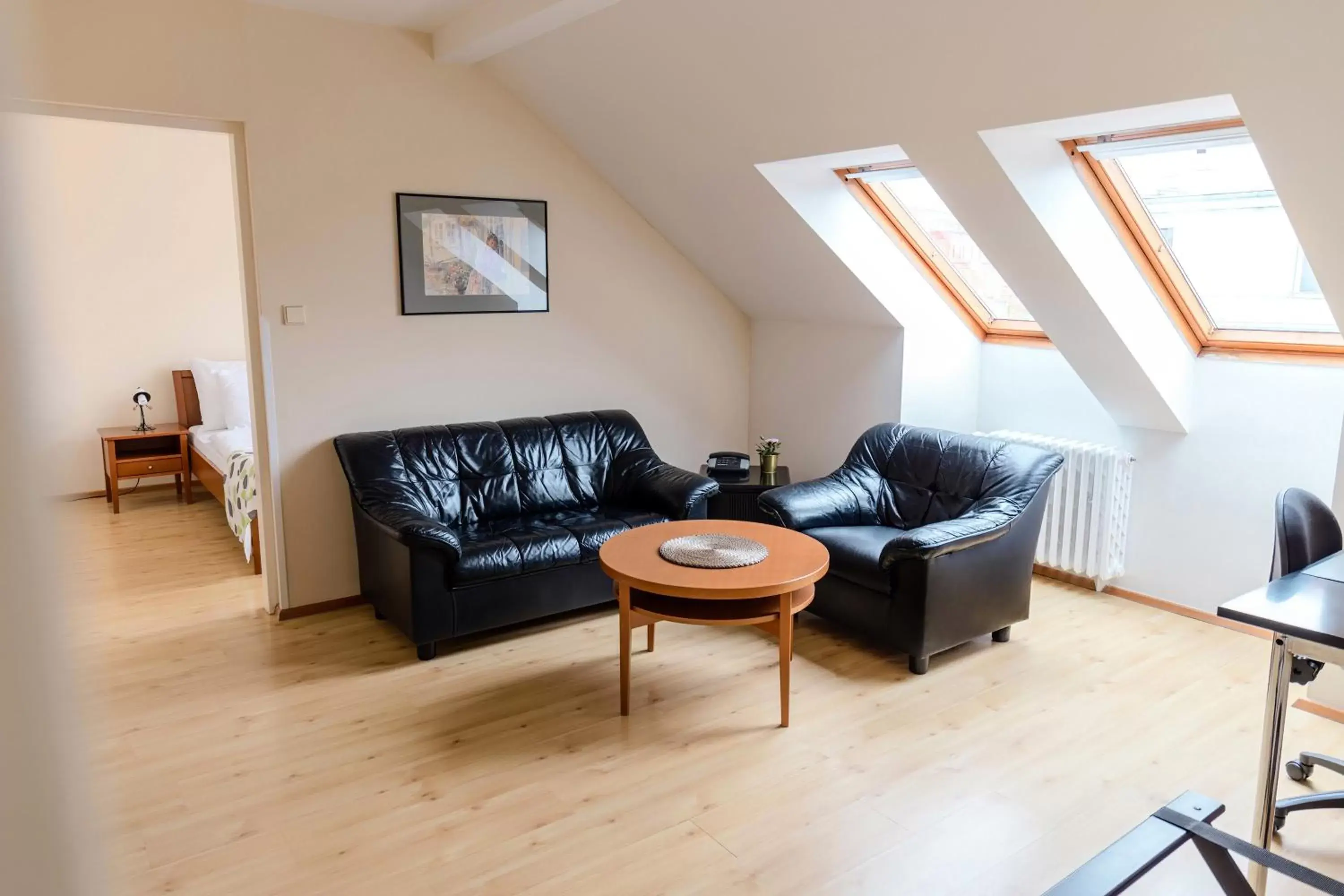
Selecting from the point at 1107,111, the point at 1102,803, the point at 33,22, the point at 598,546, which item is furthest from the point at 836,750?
the point at 33,22

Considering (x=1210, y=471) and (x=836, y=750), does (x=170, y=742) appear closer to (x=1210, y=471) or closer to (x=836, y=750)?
(x=836, y=750)

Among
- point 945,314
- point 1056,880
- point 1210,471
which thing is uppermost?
point 945,314

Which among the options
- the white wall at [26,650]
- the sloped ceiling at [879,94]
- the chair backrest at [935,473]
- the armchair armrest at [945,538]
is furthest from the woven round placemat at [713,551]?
the white wall at [26,650]

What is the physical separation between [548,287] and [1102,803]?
3.48 meters

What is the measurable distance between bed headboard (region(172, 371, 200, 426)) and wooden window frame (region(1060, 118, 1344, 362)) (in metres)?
5.72

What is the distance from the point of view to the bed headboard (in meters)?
6.48

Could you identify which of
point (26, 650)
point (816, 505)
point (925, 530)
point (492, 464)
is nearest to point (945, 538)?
point (925, 530)

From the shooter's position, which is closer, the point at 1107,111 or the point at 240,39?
the point at 1107,111

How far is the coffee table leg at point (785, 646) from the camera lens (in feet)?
10.6

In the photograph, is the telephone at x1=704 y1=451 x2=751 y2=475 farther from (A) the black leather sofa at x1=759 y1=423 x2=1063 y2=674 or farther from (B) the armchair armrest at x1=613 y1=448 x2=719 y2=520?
(A) the black leather sofa at x1=759 y1=423 x2=1063 y2=674

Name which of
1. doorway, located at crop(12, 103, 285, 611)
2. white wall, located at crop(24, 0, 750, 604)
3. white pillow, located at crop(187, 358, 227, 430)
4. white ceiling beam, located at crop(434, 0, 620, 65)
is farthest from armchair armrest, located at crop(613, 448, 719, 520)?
white pillow, located at crop(187, 358, 227, 430)

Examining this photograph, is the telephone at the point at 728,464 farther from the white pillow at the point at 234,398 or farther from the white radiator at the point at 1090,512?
the white pillow at the point at 234,398

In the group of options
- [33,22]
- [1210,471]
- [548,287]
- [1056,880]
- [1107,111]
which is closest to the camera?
[33,22]

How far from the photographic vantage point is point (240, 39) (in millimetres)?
3885
